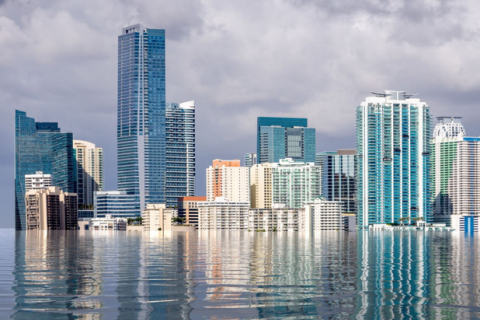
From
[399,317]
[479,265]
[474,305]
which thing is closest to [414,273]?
[479,265]

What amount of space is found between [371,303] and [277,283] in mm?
12510

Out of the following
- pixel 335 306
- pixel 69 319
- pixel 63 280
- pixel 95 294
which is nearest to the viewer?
pixel 69 319

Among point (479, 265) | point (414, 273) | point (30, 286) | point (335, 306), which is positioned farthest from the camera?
point (479, 265)

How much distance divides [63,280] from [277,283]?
697 inches

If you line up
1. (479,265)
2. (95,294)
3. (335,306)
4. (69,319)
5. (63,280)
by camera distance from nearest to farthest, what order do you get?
(69,319) → (335,306) → (95,294) → (63,280) → (479,265)

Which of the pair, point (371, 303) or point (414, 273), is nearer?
point (371, 303)

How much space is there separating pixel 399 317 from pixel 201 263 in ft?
144

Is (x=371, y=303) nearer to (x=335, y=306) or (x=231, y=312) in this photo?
(x=335, y=306)

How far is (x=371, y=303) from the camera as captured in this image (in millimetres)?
48500

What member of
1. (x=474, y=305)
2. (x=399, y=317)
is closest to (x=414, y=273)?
(x=474, y=305)

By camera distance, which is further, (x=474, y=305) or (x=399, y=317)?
(x=474, y=305)

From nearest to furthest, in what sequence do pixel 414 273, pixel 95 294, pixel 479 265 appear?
1. pixel 95 294
2. pixel 414 273
3. pixel 479 265

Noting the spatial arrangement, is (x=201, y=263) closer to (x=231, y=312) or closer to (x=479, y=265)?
(x=479, y=265)

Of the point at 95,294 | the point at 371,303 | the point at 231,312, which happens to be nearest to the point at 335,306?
the point at 371,303
